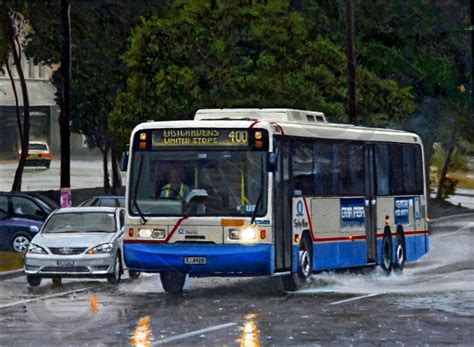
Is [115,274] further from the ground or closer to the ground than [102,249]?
closer to the ground

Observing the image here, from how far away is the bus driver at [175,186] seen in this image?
25375 millimetres

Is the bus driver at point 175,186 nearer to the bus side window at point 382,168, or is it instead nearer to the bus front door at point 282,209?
the bus front door at point 282,209

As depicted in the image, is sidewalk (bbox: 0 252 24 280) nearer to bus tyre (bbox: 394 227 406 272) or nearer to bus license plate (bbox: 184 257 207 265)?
bus license plate (bbox: 184 257 207 265)

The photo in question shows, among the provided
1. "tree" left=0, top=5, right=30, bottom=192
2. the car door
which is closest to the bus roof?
the car door

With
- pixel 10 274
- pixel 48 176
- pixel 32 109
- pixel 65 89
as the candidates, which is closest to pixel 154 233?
pixel 10 274

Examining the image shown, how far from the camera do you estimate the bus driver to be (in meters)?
25.4

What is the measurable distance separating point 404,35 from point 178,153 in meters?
40.4

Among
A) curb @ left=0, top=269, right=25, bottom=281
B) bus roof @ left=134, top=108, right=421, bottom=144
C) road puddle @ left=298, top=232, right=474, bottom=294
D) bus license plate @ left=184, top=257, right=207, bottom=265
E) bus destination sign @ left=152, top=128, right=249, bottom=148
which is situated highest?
bus roof @ left=134, top=108, right=421, bottom=144

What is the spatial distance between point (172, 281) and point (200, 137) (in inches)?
101

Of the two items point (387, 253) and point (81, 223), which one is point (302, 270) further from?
point (387, 253)

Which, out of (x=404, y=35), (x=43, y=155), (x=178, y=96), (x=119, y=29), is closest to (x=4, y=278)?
(x=178, y=96)

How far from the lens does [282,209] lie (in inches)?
1011

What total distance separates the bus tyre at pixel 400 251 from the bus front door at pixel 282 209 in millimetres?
6435

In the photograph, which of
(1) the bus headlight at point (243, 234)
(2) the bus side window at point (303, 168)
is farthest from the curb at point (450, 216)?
(1) the bus headlight at point (243, 234)
